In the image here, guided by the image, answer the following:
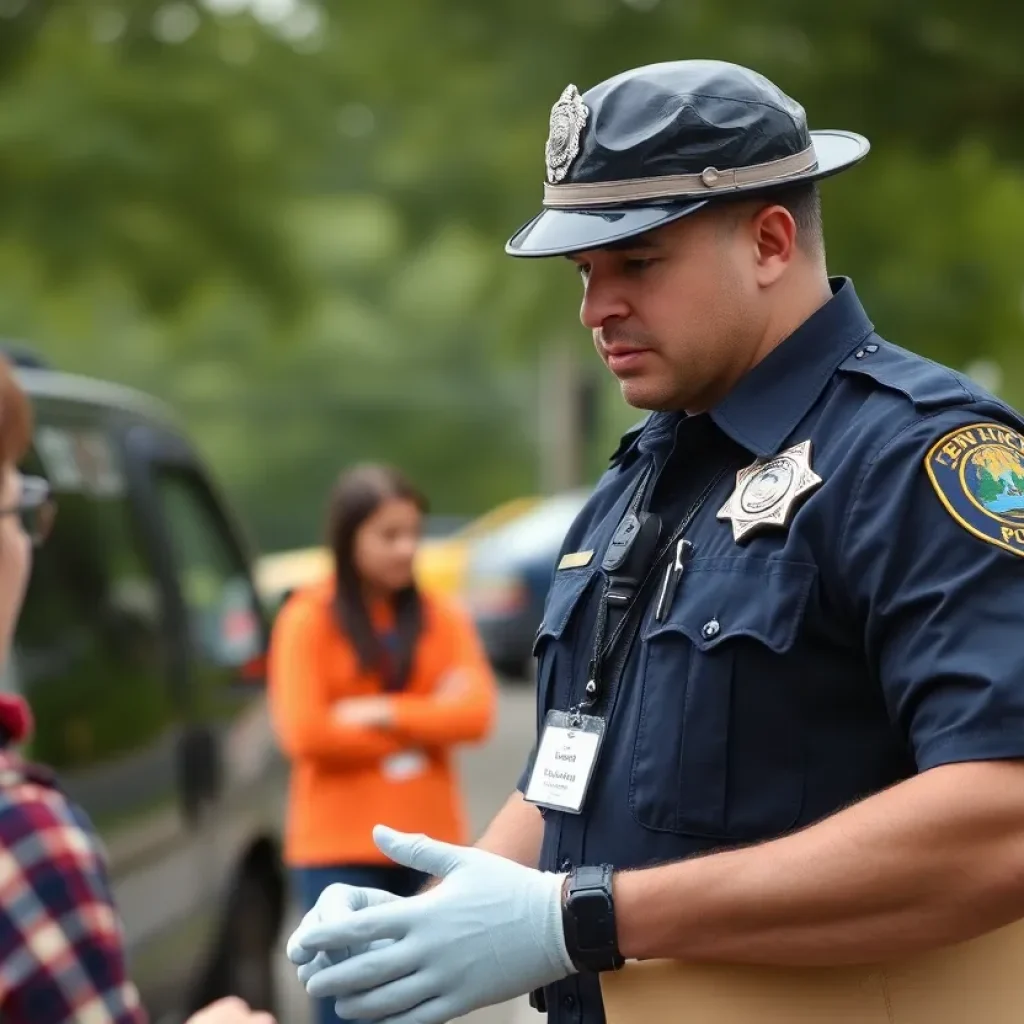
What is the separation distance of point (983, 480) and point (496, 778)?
31.1ft

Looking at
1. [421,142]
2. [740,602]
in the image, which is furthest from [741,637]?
[421,142]

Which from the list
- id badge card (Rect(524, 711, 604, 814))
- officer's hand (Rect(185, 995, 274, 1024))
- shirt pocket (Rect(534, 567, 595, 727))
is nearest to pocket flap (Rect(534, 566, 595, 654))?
shirt pocket (Rect(534, 567, 595, 727))

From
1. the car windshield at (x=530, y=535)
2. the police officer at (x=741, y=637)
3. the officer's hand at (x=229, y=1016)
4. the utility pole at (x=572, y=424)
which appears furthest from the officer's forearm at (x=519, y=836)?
the utility pole at (x=572, y=424)

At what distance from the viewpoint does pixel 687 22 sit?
29.5 feet

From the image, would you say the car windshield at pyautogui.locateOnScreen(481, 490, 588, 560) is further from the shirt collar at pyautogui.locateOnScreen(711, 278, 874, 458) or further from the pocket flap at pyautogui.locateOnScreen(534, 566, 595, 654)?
the shirt collar at pyautogui.locateOnScreen(711, 278, 874, 458)

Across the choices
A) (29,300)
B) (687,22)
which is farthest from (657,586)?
(29,300)

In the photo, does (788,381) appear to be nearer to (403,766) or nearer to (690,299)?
(690,299)

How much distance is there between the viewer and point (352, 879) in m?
5.12

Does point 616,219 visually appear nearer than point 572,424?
Yes

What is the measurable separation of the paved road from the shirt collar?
3.81 meters

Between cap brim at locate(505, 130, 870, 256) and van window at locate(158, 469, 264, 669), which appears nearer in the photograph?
cap brim at locate(505, 130, 870, 256)

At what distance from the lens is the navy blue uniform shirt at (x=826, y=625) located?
191 centimetres

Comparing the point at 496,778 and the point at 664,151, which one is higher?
the point at 664,151

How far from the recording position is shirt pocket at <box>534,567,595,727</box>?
2.31m
